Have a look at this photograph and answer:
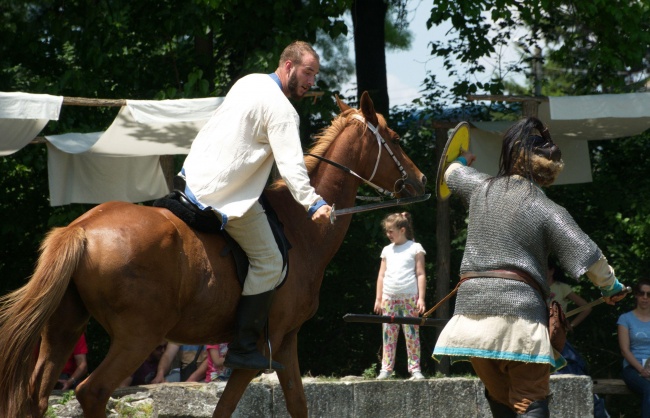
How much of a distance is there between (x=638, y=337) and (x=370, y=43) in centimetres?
660

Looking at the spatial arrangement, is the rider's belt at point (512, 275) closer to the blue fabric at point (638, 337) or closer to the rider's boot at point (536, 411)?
the rider's boot at point (536, 411)

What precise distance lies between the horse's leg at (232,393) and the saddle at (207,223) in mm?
596

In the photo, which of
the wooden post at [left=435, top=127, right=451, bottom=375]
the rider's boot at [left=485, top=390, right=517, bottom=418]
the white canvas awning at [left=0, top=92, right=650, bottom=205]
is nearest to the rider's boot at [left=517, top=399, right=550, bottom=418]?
the rider's boot at [left=485, top=390, right=517, bottom=418]

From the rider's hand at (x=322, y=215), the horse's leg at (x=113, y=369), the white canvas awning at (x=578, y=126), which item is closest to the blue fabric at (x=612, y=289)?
the rider's hand at (x=322, y=215)

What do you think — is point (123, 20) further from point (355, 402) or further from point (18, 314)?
point (18, 314)

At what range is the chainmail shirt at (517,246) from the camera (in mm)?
4930

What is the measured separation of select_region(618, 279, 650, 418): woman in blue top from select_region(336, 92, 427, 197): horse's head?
168 inches

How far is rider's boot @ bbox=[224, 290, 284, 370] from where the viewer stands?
584 cm

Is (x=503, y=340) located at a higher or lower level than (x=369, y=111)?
lower

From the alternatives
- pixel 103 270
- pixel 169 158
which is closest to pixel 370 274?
Result: pixel 169 158

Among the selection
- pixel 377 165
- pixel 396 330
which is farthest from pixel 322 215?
pixel 396 330

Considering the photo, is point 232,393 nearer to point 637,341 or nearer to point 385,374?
point 385,374

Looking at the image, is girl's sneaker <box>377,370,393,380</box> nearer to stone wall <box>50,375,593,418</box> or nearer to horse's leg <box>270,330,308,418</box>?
stone wall <box>50,375,593,418</box>

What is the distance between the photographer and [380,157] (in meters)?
6.95
